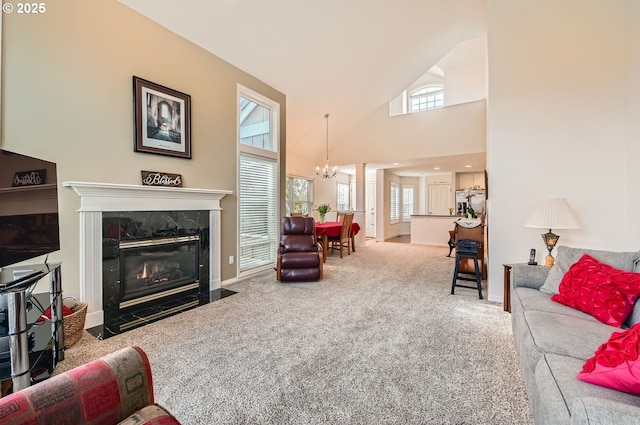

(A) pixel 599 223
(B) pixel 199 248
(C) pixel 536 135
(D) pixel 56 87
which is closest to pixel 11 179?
(D) pixel 56 87

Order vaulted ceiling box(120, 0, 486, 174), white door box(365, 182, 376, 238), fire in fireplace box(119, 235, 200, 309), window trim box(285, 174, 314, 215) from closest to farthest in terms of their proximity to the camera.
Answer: fire in fireplace box(119, 235, 200, 309) → vaulted ceiling box(120, 0, 486, 174) → window trim box(285, 174, 314, 215) → white door box(365, 182, 376, 238)

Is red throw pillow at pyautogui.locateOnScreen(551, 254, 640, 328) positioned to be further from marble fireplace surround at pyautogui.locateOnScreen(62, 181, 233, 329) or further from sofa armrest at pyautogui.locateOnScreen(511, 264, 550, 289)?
marble fireplace surround at pyautogui.locateOnScreen(62, 181, 233, 329)

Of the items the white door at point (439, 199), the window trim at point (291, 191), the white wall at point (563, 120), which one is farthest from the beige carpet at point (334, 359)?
the white door at point (439, 199)

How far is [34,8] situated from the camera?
7.89ft

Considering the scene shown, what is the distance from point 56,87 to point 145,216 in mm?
1388

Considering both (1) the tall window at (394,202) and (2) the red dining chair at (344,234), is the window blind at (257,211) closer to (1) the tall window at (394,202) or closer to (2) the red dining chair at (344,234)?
(2) the red dining chair at (344,234)

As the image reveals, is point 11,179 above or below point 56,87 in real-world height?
below

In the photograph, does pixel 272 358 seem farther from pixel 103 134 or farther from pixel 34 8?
pixel 34 8

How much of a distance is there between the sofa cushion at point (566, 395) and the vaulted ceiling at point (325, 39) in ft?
14.0

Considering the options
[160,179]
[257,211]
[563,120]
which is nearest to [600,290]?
[563,120]

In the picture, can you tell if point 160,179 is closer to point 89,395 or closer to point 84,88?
point 84,88

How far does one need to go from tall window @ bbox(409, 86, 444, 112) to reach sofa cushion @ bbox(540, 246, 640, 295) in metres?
6.86

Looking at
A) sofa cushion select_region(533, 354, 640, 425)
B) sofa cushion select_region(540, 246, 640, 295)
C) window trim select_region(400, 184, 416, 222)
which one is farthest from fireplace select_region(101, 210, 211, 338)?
window trim select_region(400, 184, 416, 222)

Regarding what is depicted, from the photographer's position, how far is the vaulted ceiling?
3471 mm
